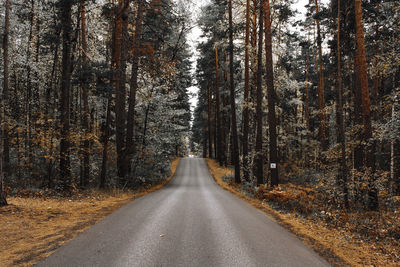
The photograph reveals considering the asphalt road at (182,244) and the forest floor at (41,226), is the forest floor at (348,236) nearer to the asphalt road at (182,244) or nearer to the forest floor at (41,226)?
the asphalt road at (182,244)

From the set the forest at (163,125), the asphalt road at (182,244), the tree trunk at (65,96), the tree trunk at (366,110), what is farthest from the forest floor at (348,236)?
the tree trunk at (65,96)

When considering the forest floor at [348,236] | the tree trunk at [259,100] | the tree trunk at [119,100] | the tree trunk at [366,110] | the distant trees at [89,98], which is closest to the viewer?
the forest floor at [348,236]

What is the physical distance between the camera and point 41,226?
6027 mm

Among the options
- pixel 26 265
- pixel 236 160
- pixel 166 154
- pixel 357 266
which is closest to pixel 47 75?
pixel 166 154

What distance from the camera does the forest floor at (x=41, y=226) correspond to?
14.3 ft

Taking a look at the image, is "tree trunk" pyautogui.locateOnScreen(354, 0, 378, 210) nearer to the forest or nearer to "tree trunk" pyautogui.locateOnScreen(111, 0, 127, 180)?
→ the forest

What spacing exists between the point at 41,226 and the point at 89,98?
37.1ft

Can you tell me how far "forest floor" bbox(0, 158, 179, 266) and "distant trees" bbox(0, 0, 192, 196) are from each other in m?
3.12

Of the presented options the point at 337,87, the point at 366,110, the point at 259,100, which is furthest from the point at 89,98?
the point at 366,110

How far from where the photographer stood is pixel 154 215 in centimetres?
718

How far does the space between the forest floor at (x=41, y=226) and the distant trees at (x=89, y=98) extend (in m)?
3.12

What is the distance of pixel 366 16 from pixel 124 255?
1554cm

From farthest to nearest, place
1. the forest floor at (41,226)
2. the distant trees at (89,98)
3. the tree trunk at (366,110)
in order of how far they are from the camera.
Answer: the distant trees at (89,98), the tree trunk at (366,110), the forest floor at (41,226)

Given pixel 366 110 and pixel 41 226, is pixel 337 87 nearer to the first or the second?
pixel 366 110
